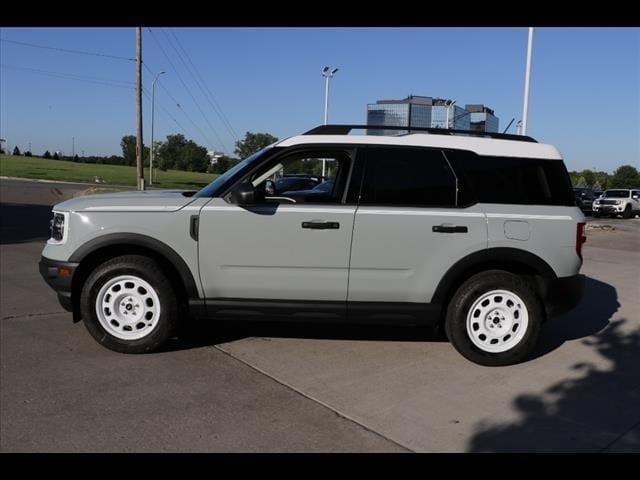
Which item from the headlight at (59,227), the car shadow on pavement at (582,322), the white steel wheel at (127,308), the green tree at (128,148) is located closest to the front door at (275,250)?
the white steel wheel at (127,308)

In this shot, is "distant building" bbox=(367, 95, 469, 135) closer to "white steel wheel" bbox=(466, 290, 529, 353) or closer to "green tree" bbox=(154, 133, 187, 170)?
"white steel wheel" bbox=(466, 290, 529, 353)

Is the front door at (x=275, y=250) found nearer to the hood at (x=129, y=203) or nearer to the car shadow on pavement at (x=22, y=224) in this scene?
the hood at (x=129, y=203)

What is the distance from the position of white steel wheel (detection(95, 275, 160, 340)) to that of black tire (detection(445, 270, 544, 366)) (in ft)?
8.31

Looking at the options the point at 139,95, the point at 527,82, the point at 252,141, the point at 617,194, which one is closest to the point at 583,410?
the point at 527,82

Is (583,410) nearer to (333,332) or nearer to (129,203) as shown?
(333,332)

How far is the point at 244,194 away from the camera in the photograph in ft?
14.9

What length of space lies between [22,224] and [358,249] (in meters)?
12.8

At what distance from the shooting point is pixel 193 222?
15.5ft

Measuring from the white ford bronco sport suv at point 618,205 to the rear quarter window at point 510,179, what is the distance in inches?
1213

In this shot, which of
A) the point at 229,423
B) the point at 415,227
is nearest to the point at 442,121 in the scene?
the point at 415,227

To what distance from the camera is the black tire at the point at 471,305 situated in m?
4.75
